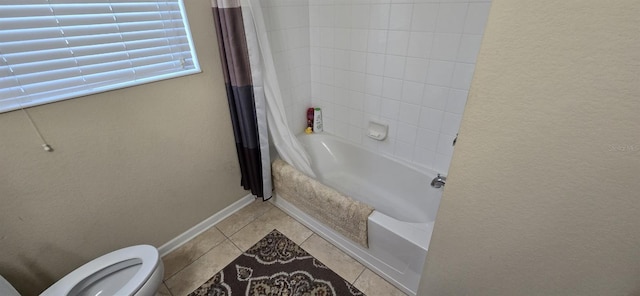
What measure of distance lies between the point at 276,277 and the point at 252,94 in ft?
3.52

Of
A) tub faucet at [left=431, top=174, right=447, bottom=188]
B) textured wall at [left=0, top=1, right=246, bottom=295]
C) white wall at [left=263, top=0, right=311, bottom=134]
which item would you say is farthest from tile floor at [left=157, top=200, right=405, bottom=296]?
white wall at [left=263, top=0, right=311, bottom=134]

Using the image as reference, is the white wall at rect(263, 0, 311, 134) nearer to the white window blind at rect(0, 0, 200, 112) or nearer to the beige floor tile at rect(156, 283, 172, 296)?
the white window blind at rect(0, 0, 200, 112)

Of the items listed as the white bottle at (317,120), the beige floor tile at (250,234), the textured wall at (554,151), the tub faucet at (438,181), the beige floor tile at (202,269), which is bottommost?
the beige floor tile at (202,269)

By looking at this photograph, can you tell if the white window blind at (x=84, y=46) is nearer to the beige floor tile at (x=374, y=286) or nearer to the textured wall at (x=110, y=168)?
the textured wall at (x=110, y=168)

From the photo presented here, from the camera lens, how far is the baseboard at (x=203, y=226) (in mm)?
1691

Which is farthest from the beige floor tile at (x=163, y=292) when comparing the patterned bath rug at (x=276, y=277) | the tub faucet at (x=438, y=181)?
the tub faucet at (x=438, y=181)

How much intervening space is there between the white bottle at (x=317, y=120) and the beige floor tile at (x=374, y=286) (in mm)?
1177

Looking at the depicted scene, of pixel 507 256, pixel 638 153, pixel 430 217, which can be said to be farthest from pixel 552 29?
pixel 430 217

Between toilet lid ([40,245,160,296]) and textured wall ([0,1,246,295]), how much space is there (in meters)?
0.18

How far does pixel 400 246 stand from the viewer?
51.8 inches

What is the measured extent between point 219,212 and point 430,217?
58.2 inches

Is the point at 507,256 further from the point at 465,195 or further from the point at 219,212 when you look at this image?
the point at 219,212

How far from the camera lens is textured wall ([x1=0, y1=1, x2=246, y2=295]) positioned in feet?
3.60

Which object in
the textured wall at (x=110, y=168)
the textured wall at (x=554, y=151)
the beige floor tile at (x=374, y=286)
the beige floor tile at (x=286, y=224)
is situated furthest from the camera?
the beige floor tile at (x=286, y=224)
